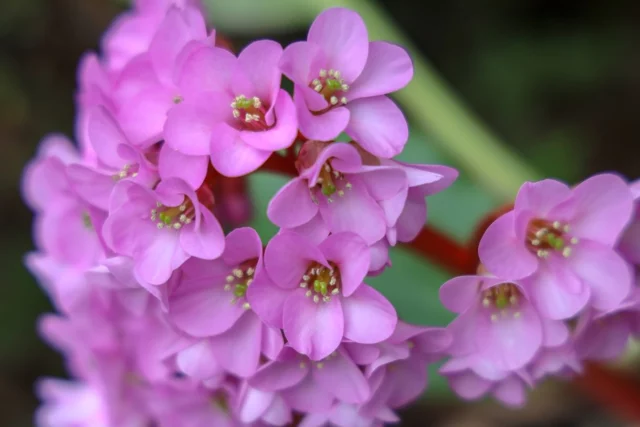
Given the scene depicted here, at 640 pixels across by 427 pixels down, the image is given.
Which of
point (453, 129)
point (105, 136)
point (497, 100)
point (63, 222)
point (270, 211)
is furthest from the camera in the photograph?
point (497, 100)

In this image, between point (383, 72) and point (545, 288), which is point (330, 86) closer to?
point (383, 72)

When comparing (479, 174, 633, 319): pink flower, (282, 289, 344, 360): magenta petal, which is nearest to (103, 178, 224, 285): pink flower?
(282, 289, 344, 360): magenta petal

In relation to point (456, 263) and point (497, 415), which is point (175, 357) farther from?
point (497, 415)

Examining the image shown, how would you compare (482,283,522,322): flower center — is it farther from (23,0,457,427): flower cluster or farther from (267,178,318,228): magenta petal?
(267,178,318,228): magenta petal

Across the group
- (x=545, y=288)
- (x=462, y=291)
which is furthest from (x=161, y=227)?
(x=545, y=288)

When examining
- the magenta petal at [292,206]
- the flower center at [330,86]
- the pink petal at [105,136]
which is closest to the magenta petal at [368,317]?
the magenta petal at [292,206]
